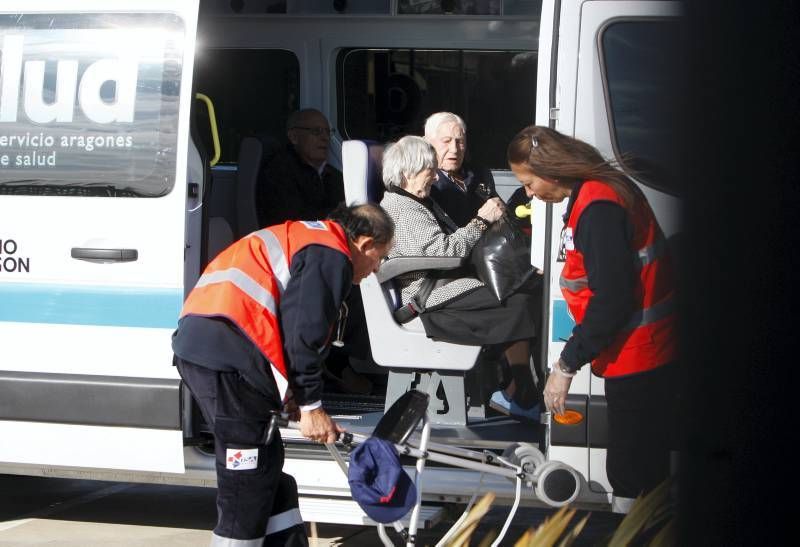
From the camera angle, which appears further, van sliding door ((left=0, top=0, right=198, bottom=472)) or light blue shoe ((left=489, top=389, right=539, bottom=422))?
light blue shoe ((left=489, top=389, right=539, bottom=422))

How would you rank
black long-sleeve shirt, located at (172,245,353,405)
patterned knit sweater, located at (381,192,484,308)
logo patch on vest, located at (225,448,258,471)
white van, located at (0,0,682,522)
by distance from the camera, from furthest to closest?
patterned knit sweater, located at (381,192,484,308), white van, located at (0,0,682,522), logo patch on vest, located at (225,448,258,471), black long-sleeve shirt, located at (172,245,353,405)

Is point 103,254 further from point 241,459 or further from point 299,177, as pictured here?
point 299,177

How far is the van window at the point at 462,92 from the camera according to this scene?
21.8 feet

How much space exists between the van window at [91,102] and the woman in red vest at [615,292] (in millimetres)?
1449

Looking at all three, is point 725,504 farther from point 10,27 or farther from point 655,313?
point 10,27

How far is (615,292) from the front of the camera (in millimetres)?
3816

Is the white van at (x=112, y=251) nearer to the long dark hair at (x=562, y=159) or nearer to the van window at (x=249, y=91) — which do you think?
the long dark hair at (x=562, y=159)

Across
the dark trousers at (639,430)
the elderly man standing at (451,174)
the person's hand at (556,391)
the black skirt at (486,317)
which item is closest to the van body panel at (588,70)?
the person's hand at (556,391)

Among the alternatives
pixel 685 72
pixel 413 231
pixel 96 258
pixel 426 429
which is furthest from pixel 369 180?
pixel 685 72

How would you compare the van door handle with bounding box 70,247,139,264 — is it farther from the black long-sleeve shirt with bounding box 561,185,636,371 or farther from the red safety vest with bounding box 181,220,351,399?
the black long-sleeve shirt with bounding box 561,185,636,371

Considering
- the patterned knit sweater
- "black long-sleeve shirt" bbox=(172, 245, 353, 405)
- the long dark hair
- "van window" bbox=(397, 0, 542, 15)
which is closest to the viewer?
"black long-sleeve shirt" bbox=(172, 245, 353, 405)

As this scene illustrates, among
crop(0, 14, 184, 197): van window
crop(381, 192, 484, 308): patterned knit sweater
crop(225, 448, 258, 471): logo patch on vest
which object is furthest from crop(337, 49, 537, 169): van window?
crop(225, 448, 258, 471): logo patch on vest

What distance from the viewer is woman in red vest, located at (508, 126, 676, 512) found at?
12.5 feet

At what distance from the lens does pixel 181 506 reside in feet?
19.4
